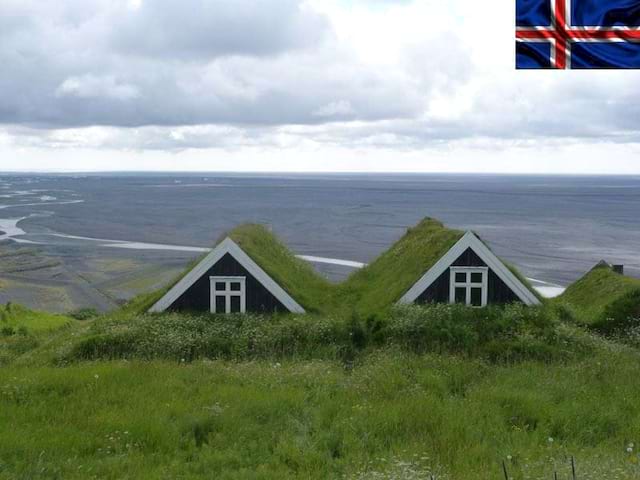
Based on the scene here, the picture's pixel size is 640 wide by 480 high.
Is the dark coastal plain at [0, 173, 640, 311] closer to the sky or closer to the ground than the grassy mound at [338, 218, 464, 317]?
A: closer to the ground

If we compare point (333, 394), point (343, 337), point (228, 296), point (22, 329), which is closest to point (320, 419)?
point (333, 394)

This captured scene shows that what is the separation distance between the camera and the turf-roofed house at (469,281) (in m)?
21.0

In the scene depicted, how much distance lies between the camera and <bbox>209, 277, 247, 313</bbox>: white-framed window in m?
→ 21.4

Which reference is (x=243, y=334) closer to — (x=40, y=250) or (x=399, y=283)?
(x=399, y=283)

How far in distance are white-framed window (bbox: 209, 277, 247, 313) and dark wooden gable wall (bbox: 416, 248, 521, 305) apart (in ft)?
17.4

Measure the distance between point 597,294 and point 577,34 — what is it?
74.5 ft

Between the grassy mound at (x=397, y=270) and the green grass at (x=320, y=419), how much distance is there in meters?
4.18

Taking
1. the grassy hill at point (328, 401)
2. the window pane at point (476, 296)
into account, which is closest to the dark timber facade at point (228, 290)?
the grassy hill at point (328, 401)

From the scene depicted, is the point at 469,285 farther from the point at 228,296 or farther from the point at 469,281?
the point at 228,296

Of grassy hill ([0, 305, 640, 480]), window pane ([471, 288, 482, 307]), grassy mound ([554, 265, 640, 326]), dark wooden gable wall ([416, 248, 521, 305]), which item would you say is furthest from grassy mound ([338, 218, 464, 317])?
grassy mound ([554, 265, 640, 326])

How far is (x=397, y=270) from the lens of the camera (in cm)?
A: 2511

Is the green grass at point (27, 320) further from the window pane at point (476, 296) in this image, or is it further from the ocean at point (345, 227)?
the ocean at point (345, 227)

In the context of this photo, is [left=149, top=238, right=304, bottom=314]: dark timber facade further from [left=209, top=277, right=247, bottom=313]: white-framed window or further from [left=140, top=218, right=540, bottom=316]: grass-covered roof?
[left=140, top=218, right=540, bottom=316]: grass-covered roof

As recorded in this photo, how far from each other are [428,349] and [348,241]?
2468 inches
